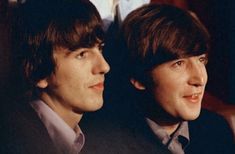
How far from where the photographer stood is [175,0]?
0.71m

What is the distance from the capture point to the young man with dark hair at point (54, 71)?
1.69 feet

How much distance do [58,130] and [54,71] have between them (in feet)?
0.23

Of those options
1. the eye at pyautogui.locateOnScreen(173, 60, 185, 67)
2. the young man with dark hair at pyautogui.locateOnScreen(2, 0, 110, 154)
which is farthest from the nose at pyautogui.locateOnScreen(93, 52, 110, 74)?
the eye at pyautogui.locateOnScreen(173, 60, 185, 67)

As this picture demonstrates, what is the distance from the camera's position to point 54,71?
1.73 ft

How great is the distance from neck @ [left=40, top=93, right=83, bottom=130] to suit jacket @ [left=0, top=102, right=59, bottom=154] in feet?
0.07

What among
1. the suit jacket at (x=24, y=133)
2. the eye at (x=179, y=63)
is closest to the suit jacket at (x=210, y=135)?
the eye at (x=179, y=63)

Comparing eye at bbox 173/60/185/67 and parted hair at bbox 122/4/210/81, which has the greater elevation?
parted hair at bbox 122/4/210/81

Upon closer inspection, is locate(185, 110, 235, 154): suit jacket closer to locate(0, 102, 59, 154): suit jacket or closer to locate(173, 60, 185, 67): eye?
locate(173, 60, 185, 67): eye

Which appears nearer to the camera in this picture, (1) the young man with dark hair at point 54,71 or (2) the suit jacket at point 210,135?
(1) the young man with dark hair at point 54,71

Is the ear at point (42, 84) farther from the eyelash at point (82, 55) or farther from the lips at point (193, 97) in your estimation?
the lips at point (193, 97)

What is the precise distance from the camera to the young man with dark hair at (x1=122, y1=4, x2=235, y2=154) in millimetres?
581

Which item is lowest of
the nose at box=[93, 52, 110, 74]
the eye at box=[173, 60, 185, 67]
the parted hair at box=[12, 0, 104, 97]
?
the eye at box=[173, 60, 185, 67]

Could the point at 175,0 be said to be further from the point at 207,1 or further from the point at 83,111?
the point at 83,111

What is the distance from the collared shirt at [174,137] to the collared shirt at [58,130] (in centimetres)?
11
